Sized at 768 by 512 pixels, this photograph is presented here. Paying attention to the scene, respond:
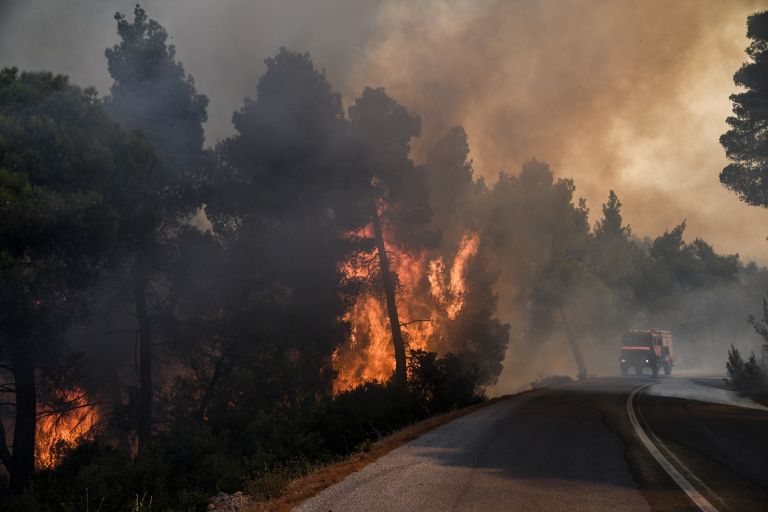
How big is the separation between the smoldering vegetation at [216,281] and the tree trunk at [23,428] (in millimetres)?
70

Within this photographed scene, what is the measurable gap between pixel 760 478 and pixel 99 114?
23.6m

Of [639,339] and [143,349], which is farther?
[639,339]

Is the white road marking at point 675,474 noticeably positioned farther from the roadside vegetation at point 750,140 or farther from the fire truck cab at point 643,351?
the fire truck cab at point 643,351

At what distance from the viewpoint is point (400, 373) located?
2812 centimetres

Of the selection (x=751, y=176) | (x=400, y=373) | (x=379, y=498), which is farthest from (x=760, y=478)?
(x=751, y=176)

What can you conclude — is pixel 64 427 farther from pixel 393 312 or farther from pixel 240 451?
pixel 393 312

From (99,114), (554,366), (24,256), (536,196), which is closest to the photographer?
(24,256)

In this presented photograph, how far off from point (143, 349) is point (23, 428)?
18.8 feet

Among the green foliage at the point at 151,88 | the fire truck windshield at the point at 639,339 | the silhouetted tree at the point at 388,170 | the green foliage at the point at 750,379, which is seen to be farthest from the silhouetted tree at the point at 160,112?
the fire truck windshield at the point at 639,339

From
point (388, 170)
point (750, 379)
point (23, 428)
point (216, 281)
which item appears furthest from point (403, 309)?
point (23, 428)

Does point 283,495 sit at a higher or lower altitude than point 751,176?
lower

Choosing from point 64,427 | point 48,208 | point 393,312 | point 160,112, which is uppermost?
point 160,112

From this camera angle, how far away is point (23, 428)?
68.5 feet

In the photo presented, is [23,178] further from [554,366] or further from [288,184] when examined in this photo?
[554,366]
